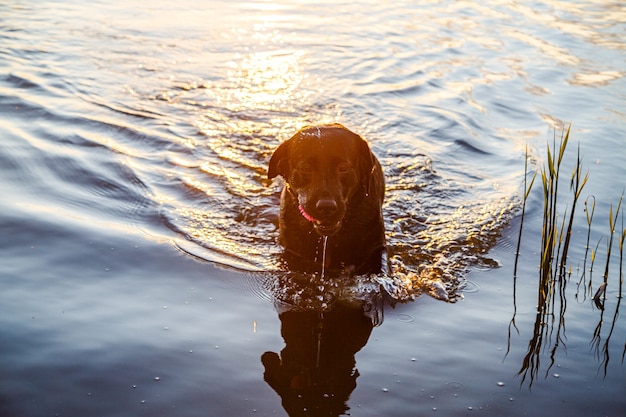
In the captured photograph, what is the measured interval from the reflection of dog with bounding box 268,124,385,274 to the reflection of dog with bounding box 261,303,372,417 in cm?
77

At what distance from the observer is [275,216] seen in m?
7.56

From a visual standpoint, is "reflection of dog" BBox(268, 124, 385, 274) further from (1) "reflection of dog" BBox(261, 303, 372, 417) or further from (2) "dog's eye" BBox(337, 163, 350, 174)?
(1) "reflection of dog" BBox(261, 303, 372, 417)

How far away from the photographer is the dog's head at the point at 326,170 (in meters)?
5.69

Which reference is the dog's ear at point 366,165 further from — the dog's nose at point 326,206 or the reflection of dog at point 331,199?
the dog's nose at point 326,206

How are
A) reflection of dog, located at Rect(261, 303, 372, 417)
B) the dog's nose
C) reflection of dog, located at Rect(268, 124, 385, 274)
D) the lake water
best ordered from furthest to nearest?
1. reflection of dog, located at Rect(268, 124, 385, 274)
2. the dog's nose
3. the lake water
4. reflection of dog, located at Rect(261, 303, 372, 417)

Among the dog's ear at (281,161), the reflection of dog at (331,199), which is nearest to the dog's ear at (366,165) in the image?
the reflection of dog at (331,199)

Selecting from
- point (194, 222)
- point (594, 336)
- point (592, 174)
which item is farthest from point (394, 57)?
point (594, 336)

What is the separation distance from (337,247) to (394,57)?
7.59m

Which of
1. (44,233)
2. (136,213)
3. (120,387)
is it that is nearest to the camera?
(120,387)

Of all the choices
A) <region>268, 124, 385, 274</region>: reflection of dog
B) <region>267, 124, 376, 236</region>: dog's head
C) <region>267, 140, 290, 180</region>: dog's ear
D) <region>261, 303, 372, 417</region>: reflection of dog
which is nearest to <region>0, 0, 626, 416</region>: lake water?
<region>261, 303, 372, 417</region>: reflection of dog

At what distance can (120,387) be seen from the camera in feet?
13.5

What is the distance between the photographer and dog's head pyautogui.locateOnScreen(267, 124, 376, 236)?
5.69 m

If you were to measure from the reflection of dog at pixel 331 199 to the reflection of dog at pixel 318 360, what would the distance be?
77 cm

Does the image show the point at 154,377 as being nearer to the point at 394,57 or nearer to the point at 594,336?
the point at 594,336
